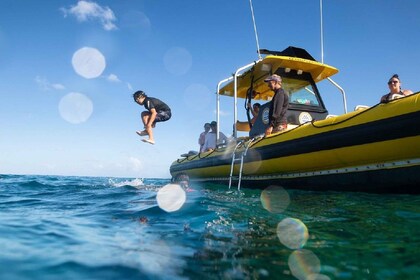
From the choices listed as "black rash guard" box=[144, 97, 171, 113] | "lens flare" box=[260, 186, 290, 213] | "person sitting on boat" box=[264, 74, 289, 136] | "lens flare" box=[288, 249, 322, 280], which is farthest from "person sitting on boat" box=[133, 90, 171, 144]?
"lens flare" box=[288, 249, 322, 280]

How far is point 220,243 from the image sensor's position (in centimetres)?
217

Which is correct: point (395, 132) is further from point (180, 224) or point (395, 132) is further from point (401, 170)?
point (180, 224)

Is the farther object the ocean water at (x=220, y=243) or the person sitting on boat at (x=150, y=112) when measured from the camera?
the person sitting on boat at (x=150, y=112)

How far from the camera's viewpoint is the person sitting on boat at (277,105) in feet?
19.5

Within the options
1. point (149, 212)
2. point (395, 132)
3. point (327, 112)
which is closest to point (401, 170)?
point (395, 132)

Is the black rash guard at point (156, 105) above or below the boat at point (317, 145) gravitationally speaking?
above

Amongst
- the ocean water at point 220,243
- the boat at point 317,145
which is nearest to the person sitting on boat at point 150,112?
the boat at point 317,145

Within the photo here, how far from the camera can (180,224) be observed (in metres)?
2.87

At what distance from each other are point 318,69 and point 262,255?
644cm

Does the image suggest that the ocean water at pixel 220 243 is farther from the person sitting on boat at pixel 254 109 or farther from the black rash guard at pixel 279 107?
the person sitting on boat at pixel 254 109

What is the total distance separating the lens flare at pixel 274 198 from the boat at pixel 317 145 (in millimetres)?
154

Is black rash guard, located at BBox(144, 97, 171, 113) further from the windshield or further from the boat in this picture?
the windshield

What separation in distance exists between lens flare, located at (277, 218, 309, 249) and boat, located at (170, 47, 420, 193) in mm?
1954

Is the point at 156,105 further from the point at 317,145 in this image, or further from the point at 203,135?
the point at 317,145
